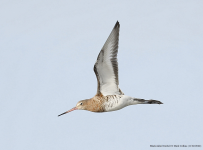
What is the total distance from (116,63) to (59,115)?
3575mm

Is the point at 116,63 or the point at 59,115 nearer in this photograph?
the point at 116,63

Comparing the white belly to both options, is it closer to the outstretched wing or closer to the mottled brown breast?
the mottled brown breast

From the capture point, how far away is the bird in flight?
14.9 meters

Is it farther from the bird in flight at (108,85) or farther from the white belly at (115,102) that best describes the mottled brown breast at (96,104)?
the white belly at (115,102)

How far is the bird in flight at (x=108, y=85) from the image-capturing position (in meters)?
14.9

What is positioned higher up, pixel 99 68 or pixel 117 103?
pixel 99 68

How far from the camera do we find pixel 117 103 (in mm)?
15141

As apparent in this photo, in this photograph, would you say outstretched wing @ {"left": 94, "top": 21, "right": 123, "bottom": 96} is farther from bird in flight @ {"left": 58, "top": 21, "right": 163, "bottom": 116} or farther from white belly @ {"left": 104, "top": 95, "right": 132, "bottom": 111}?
white belly @ {"left": 104, "top": 95, "right": 132, "bottom": 111}

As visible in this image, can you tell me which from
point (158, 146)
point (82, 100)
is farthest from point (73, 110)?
point (158, 146)

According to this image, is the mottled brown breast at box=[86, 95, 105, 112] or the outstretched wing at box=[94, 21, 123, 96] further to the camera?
the mottled brown breast at box=[86, 95, 105, 112]

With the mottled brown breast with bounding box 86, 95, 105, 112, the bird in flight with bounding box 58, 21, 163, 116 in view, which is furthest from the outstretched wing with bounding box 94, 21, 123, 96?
the mottled brown breast with bounding box 86, 95, 105, 112

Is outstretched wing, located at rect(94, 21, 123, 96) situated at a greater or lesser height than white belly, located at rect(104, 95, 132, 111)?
greater

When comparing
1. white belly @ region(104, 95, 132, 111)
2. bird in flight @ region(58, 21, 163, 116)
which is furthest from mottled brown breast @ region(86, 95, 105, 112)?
white belly @ region(104, 95, 132, 111)

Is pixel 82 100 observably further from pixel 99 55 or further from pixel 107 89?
pixel 99 55
